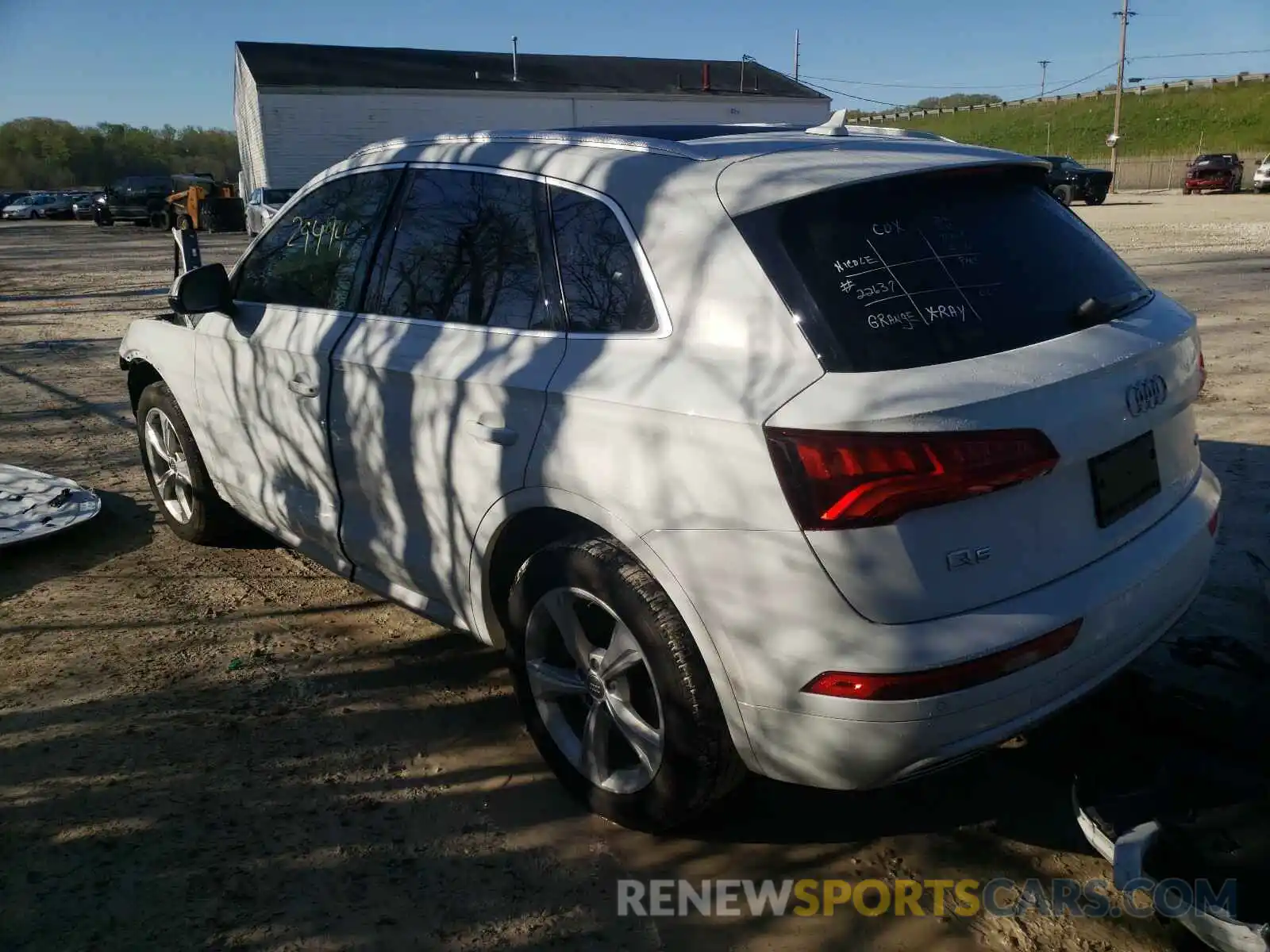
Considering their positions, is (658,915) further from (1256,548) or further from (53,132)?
(53,132)

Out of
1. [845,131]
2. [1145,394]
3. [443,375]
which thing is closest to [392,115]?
[845,131]

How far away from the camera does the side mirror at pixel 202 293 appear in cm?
401

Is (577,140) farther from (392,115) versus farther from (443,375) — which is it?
(392,115)

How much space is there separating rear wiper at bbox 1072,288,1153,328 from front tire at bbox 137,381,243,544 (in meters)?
3.71

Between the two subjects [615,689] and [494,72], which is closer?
[615,689]

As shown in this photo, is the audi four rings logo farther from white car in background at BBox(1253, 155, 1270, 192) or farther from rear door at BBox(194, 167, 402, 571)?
white car in background at BBox(1253, 155, 1270, 192)

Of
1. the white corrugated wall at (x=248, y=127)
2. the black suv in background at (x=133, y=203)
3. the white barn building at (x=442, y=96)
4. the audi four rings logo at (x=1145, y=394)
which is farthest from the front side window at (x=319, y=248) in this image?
the black suv in background at (x=133, y=203)

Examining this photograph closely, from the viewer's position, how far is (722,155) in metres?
2.71

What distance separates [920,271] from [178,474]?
3.76 m

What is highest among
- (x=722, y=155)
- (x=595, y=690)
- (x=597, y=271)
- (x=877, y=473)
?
(x=722, y=155)

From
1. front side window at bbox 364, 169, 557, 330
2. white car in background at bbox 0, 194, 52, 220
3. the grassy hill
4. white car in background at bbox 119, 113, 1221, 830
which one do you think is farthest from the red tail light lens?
the grassy hill

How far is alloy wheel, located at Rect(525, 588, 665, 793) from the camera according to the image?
8.76 feet

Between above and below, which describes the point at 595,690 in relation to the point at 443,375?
below

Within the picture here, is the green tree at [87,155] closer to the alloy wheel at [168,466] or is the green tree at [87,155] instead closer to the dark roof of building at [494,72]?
the dark roof of building at [494,72]
